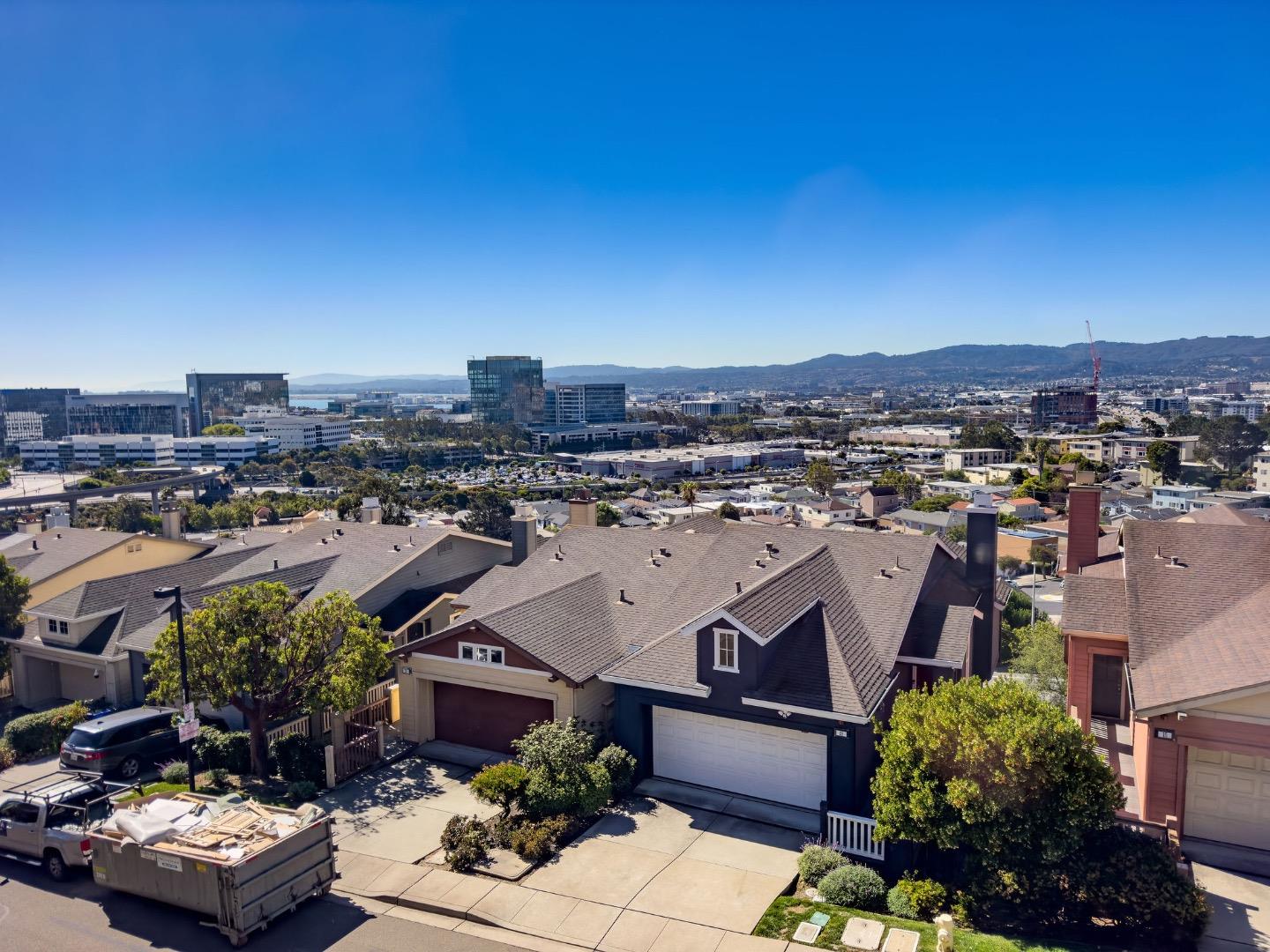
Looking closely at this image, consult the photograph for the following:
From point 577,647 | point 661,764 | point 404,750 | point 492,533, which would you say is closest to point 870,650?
Answer: point 661,764

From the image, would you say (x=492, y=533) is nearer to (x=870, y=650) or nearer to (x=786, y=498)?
(x=786, y=498)

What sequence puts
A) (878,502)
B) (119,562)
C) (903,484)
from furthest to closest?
(903,484) < (878,502) < (119,562)

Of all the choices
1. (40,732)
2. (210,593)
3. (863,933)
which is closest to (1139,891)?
(863,933)

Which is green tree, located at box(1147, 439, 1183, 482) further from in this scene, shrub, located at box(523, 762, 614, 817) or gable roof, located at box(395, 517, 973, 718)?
shrub, located at box(523, 762, 614, 817)

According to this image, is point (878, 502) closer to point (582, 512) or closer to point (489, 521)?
point (489, 521)

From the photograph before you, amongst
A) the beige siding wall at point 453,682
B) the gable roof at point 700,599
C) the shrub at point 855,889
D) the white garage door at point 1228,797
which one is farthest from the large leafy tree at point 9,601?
the white garage door at point 1228,797
